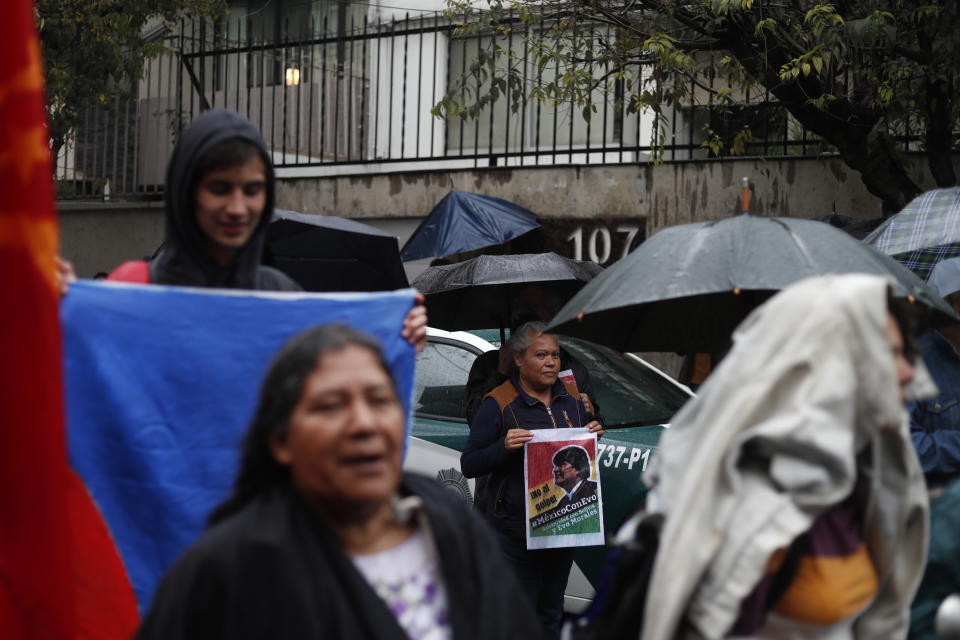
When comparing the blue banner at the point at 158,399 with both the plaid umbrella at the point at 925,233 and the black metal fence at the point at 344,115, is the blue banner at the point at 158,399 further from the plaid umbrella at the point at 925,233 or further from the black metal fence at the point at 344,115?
the black metal fence at the point at 344,115

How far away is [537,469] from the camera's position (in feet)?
20.0

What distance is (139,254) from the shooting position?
1398 cm

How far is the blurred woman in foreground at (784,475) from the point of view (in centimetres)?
262

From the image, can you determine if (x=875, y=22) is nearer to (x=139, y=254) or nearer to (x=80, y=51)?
(x=80, y=51)

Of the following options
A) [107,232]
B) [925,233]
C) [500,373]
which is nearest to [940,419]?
[925,233]

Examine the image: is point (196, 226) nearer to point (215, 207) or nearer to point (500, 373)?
point (215, 207)

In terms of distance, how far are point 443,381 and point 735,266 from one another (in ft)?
11.5

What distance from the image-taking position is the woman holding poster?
606 cm

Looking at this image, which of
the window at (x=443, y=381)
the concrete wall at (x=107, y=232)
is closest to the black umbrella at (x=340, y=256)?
the window at (x=443, y=381)

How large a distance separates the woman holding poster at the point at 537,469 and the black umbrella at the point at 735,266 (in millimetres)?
929

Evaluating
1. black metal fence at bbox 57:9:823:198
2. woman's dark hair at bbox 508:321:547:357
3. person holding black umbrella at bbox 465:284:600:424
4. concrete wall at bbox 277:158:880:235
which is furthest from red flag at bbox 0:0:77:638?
black metal fence at bbox 57:9:823:198

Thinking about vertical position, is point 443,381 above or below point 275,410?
below

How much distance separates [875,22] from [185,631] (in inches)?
279

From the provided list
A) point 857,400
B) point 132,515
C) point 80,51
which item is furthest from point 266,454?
point 80,51
